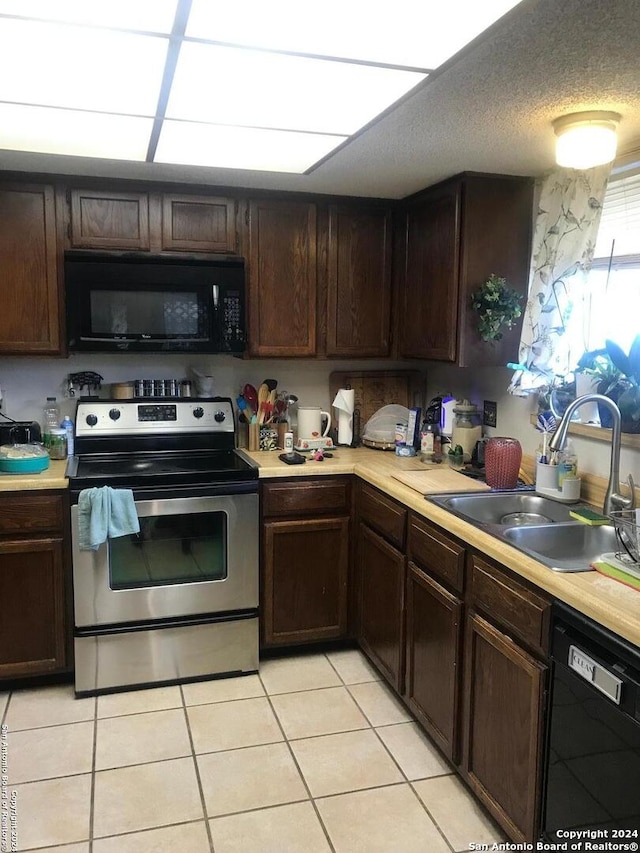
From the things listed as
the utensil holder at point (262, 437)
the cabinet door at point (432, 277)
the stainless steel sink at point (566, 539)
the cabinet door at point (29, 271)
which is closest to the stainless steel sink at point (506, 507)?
the stainless steel sink at point (566, 539)

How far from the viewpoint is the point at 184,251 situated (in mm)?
3146

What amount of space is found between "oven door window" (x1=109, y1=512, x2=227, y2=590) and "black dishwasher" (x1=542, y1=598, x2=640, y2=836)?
1608 mm

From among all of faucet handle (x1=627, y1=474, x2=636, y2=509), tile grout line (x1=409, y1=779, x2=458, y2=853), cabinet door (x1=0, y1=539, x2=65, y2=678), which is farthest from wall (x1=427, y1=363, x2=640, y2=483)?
cabinet door (x1=0, y1=539, x2=65, y2=678)

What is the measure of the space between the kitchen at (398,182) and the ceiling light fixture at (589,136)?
0.06m

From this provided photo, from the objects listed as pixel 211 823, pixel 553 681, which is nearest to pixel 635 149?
pixel 553 681

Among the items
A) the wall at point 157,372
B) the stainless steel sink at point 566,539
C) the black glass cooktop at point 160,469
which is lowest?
the stainless steel sink at point 566,539

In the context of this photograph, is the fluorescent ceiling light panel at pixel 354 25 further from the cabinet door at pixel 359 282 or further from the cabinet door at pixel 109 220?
the cabinet door at pixel 359 282

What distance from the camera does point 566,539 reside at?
2.22 metres

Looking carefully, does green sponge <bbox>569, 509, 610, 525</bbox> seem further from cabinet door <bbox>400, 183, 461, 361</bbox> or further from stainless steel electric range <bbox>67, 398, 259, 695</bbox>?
stainless steel electric range <bbox>67, 398, 259, 695</bbox>

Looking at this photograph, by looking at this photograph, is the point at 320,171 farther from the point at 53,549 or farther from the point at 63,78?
the point at 53,549

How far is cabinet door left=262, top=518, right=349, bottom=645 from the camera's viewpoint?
121 inches

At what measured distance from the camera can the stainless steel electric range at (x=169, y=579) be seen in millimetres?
2834

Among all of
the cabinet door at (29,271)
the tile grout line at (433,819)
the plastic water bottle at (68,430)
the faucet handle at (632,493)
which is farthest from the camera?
the plastic water bottle at (68,430)

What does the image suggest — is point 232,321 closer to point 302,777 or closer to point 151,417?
point 151,417
